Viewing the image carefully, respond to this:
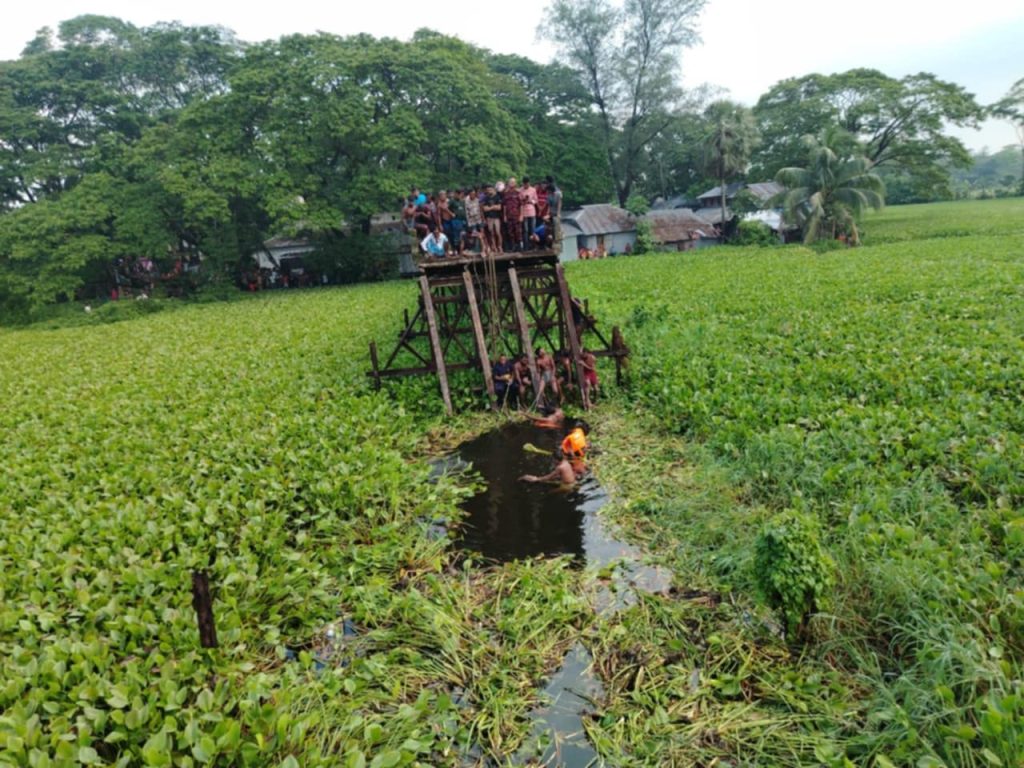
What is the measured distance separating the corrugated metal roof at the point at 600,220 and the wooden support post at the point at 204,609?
1477 inches

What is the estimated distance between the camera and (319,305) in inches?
972

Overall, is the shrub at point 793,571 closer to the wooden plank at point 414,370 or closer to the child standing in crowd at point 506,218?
the wooden plank at point 414,370

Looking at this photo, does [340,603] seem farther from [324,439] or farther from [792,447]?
[792,447]

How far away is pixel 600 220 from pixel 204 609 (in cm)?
3906

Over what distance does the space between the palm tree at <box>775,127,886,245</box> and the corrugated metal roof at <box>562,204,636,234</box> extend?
11.2 metres

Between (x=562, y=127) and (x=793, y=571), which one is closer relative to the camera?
(x=793, y=571)

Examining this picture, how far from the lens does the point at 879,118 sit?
34969 millimetres

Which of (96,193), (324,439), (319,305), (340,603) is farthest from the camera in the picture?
→ (96,193)

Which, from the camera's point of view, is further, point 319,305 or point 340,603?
point 319,305

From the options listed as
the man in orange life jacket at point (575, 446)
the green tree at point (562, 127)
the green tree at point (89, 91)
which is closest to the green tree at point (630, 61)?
the green tree at point (562, 127)

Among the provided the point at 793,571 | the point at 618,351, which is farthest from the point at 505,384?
the point at 793,571

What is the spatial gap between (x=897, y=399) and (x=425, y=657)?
7.03 metres

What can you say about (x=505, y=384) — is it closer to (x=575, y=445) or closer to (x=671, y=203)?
(x=575, y=445)

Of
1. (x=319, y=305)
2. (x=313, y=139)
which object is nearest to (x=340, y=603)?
(x=319, y=305)
